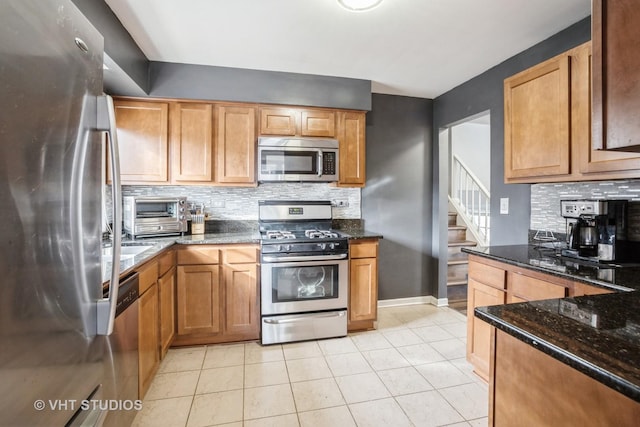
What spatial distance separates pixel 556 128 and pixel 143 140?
3155mm

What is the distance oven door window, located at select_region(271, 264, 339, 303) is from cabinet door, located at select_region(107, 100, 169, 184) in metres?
1.38

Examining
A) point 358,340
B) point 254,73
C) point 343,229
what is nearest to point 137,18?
point 254,73

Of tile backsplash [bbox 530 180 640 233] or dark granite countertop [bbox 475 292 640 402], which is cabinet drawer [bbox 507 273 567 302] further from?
tile backsplash [bbox 530 180 640 233]

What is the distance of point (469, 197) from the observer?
17.3ft

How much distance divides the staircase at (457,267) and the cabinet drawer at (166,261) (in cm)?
303

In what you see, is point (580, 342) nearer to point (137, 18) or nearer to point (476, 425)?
point (476, 425)

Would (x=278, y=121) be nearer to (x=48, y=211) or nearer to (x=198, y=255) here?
(x=198, y=255)

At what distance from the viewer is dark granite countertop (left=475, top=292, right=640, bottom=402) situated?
612mm

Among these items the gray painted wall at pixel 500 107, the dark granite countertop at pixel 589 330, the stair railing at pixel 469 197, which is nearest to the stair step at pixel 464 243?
the stair railing at pixel 469 197

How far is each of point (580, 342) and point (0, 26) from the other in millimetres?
1369

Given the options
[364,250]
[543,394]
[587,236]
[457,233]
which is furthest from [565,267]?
[457,233]

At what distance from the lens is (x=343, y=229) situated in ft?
11.5

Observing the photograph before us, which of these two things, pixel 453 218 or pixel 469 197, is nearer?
pixel 453 218

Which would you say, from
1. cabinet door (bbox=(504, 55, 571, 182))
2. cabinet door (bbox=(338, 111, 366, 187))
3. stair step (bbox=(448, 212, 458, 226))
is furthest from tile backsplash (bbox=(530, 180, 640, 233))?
stair step (bbox=(448, 212, 458, 226))
